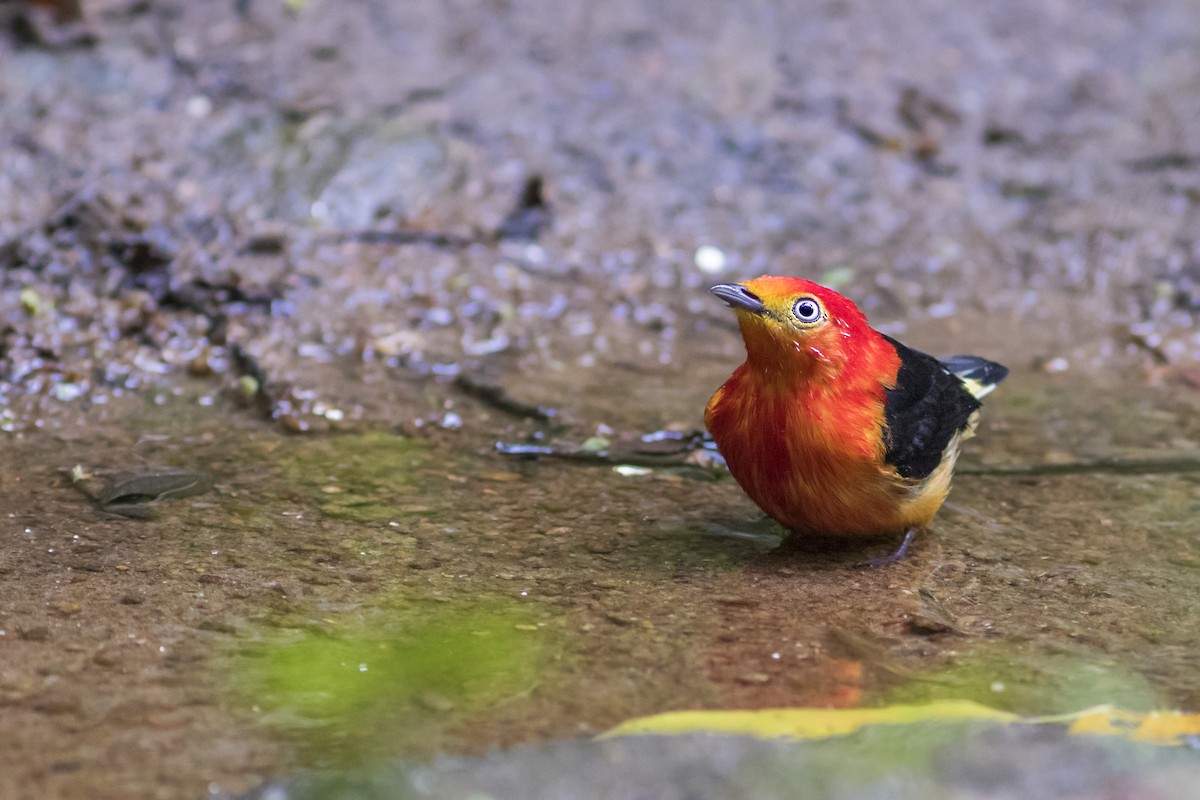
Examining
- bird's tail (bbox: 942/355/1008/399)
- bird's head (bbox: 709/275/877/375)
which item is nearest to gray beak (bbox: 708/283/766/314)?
bird's head (bbox: 709/275/877/375)

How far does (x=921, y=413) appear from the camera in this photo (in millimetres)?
4047

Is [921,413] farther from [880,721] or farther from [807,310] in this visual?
[880,721]

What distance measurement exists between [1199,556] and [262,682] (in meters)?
2.96

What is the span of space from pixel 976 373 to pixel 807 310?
129 cm

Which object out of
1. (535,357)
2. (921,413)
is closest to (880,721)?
(921,413)

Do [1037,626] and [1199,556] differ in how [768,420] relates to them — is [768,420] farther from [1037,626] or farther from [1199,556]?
[1199,556]

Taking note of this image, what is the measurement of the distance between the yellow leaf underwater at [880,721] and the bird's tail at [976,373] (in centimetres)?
202

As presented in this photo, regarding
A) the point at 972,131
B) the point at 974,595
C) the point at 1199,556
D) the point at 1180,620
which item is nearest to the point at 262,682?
the point at 974,595

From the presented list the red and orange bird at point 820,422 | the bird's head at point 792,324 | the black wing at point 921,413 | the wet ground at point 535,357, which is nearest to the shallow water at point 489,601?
the wet ground at point 535,357

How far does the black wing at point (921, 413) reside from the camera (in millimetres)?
3861

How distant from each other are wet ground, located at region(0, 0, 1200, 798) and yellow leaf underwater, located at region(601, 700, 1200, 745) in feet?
0.27

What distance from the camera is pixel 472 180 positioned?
22.4 ft

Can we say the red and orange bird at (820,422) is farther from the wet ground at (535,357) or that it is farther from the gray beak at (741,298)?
the wet ground at (535,357)

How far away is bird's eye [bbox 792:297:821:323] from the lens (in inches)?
146
